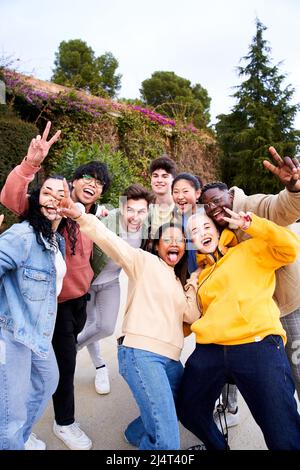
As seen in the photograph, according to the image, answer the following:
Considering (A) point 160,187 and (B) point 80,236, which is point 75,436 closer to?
(B) point 80,236

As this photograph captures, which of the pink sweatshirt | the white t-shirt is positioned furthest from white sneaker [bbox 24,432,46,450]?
the white t-shirt

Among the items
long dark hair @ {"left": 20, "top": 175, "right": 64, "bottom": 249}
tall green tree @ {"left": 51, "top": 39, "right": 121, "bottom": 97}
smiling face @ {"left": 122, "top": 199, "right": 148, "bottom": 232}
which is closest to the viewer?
long dark hair @ {"left": 20, "top": 175, "right": 64, "bottom": 249}

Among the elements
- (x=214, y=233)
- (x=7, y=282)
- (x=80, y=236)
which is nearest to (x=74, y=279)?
(x=80, y=236)

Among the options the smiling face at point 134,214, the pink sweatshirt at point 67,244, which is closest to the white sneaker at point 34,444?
the pink sweatshirt at point 67,244

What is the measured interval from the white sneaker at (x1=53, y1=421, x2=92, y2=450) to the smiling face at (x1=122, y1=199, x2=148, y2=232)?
4.21 feet

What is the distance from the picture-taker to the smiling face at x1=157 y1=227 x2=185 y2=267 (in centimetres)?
189

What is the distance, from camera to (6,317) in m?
1.59

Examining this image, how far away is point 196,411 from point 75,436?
2.62ft

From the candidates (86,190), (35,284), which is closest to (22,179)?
(86,190)

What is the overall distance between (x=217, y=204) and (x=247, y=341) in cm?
73

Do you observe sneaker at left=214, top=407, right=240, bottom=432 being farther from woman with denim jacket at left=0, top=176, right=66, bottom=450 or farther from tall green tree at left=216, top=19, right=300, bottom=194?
tall green tree at left=216, top=19, right=300, bottom=194

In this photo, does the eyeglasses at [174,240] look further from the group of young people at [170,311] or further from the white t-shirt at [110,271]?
the white t-shirt at [110,271]

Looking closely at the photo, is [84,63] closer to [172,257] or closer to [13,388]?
[172,257]

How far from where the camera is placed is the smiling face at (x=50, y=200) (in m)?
1.77
